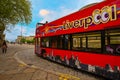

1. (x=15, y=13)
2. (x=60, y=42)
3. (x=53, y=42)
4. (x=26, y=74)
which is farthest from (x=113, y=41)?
(x=15, y=13)

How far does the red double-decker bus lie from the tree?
21.6 metres

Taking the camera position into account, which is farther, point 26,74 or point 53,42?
point 53,42

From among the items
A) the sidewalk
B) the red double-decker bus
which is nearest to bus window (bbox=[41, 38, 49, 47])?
the red double-decker bus

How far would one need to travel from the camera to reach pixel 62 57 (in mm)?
14289

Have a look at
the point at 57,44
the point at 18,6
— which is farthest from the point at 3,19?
the point at 57,44

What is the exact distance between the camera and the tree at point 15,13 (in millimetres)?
34938

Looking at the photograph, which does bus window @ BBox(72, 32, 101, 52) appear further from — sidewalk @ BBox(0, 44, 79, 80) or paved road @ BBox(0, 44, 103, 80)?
sidewalk @ BBox(0, 44, 79, 80)

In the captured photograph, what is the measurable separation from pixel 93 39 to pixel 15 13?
31192 millimetres

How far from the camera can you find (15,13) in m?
39.6

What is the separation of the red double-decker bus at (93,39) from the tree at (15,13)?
71.0 feet

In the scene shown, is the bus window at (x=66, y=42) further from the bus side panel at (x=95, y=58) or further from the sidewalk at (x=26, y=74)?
the sidewalk at (x=26, y=74)

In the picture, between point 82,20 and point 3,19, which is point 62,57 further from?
point 3,19

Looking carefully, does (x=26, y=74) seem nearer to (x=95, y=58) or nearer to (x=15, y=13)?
(x=95, y=58)

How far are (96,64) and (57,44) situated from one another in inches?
226
